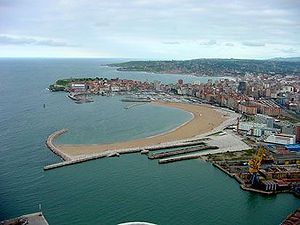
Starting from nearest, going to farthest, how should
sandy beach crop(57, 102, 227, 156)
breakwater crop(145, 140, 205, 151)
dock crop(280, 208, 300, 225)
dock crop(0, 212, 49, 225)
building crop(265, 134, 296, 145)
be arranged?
dock crop(0, 212, 49, 225) → dock crop(280, 208, 300, 225) → sandy beach crop(57, 102, 227, 156) → breakwater crop(145, 140, 205, 151) → building crop(265, 134, 296, 145)

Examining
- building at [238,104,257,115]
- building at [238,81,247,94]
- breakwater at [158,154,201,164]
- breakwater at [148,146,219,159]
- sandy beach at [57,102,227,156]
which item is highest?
building at [238,81,247,94]

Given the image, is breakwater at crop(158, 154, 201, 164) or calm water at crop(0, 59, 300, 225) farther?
breakwater at crop(158, 154, 201, 164)

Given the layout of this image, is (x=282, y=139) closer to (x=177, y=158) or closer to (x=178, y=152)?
(x=178, y=152)

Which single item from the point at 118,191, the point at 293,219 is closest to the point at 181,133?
the point at 118,191

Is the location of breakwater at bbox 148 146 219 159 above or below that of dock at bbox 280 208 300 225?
above

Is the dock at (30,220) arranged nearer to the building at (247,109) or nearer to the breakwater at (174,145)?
the breakwater at (174,145)

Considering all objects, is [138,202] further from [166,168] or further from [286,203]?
[286,203]

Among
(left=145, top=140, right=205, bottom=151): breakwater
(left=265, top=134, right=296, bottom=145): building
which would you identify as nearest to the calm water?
(left=145, top=140, right=205, bottom=151): breakwater

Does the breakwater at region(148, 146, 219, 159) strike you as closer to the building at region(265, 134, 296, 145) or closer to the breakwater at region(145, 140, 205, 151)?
the breakwater at region(145, 140, 205, 151)
